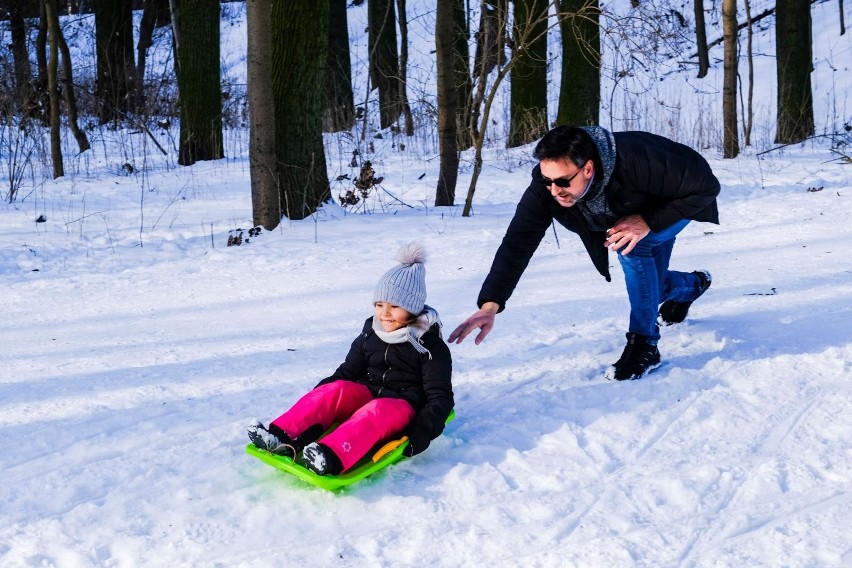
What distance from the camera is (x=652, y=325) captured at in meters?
4.02

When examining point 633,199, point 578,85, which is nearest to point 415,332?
point 633,199

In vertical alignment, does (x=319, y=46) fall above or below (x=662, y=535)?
above

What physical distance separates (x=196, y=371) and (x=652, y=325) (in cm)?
213

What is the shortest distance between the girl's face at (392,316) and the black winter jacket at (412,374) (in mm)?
79

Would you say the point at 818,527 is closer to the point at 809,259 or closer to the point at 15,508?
the point at 15,508

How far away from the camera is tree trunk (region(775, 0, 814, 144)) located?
42.1ft

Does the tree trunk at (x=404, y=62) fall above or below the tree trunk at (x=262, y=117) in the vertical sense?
above

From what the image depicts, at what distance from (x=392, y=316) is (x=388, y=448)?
20.6 inches

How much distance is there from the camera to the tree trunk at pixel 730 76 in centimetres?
1015

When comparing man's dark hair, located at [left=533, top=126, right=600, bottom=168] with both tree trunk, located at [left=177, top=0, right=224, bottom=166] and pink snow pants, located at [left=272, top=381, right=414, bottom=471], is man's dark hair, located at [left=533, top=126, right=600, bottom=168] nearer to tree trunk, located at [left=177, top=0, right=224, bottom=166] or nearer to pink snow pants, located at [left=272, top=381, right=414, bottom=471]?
pink snow pants, located at [left=272, top=381, right=414, bottom=471]

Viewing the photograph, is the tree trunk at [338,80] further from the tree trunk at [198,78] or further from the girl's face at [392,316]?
the girl's face at [392,316]

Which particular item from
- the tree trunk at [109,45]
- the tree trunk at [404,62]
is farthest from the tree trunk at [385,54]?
the tree trunk at [109,45]

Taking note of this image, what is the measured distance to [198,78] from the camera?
37.0ft

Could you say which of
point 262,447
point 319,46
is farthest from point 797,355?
point 319,46
